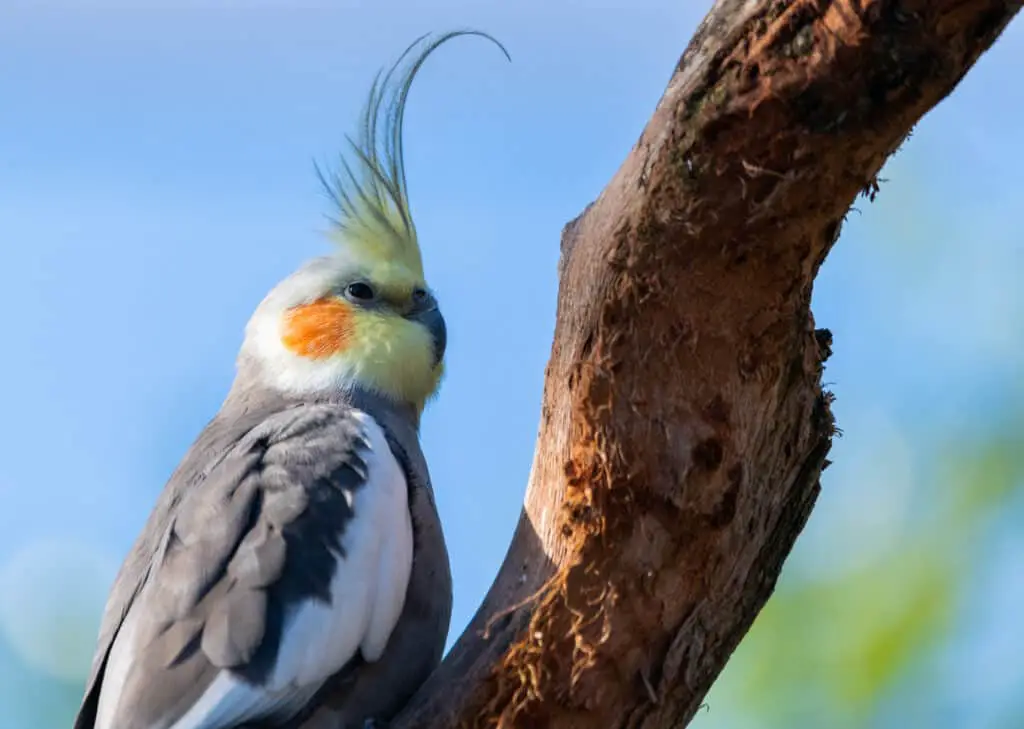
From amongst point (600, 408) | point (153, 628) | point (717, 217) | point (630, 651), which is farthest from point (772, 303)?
point (153, 628)

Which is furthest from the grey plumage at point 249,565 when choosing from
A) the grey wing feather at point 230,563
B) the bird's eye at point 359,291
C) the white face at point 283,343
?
the bird's eye at point 359,291

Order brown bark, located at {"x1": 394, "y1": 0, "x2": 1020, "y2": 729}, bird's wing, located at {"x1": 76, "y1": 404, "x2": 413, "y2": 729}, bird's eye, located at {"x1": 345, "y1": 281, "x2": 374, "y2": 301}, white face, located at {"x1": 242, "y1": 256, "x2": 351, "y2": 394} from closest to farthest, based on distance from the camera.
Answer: brown bark, located at {"x1": 394, "y1": 0, "x2": 1020, "y2": 729} → bird's wing, located at {"x1": 76, "y1": 404, "x2": 413, "y2": 729} → white face, located at {"x1": 242, "y1": 256, "x2": 351, "y2": 394} → bird's eye, located at {"x1": 345, "y1": 281, "x2": 374, "y2": 301}

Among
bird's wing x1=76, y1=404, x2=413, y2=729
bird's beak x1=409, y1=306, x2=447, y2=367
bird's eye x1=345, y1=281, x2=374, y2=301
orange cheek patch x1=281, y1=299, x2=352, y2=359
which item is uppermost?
bird's beak x1=409, y1=306, x2=447, y2=367

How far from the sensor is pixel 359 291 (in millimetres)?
6184

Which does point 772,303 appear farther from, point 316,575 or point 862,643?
point 862,643

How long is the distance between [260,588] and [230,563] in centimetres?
16

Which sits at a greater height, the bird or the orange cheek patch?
the orange cheek patch

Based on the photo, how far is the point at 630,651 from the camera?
3.93 metres

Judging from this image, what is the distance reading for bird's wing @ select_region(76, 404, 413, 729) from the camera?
4.40 meters

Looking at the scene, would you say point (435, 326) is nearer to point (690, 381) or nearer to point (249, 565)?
point (249, 565)

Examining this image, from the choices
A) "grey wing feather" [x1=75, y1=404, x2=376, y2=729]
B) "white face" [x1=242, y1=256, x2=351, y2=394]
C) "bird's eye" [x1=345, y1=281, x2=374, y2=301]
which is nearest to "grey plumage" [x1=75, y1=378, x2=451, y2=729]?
"grey wing feather" [x1=75, y1=404, x2=376, y2=729]

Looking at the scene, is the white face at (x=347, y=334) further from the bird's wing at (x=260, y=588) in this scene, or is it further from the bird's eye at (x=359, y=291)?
the bird's wing at (x=260, y=588)

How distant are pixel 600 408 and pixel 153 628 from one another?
1931 mm

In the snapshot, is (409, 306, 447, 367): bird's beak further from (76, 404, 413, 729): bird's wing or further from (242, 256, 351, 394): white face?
(76, 404, 413, 729): bird's wing
